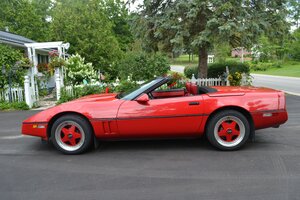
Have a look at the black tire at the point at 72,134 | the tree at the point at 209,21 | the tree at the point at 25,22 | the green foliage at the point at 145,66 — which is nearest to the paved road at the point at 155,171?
the black tire at the point at 72,134

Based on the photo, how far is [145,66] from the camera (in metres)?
12.7

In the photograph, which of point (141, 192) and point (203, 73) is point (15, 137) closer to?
point (141, 192)

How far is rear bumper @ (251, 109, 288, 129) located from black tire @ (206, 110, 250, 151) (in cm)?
16

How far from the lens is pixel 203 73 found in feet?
44.9

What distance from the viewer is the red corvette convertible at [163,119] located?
4.55 m

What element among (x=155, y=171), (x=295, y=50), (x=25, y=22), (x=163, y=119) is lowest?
(x=155, y=171)

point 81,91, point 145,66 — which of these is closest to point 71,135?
point 81,91

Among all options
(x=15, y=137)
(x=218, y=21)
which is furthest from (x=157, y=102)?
(x=218, y=21)

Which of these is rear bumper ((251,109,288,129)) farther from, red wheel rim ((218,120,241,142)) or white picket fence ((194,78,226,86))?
white picket fence ((194,78,226,86))

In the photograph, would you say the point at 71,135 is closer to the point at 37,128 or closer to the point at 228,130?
the point at 37,128

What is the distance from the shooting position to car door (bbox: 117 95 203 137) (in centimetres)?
455

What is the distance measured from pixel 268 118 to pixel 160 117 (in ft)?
5.72

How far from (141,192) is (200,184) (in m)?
0.73

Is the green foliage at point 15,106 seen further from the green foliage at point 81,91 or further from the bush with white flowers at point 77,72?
the bush with white flowers at point 77,72
